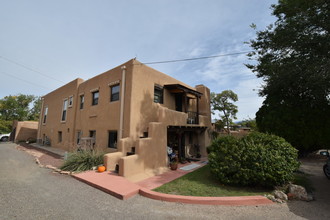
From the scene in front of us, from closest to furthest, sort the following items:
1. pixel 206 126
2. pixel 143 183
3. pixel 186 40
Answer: pixel 143 183, pixel 186 40, pixel 206 126

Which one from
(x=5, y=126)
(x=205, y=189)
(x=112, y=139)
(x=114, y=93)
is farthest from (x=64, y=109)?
(x=5, y=126)

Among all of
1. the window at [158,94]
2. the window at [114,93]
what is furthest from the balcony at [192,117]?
the window at [114,93]

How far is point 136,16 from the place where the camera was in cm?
794

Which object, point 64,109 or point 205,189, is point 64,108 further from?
point 205,189

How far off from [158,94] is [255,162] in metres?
7.41

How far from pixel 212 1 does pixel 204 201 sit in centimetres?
824

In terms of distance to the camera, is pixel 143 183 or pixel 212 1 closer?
pixel 143 183

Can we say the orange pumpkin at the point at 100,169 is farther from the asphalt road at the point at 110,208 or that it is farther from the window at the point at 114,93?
the window at the point at 114,93

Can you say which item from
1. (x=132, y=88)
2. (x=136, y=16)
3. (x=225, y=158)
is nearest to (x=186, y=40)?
(x=136, y=16)

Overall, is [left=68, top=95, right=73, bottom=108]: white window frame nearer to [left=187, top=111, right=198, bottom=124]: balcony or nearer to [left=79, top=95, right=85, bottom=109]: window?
[left=79, top=95, right=85, bottom=109]: window

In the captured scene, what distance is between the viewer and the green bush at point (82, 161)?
7566 mm

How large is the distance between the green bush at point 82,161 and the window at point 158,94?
5.07 metres

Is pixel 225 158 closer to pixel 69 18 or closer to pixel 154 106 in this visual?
pixel 154 106

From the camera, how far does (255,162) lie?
17.3 ft
